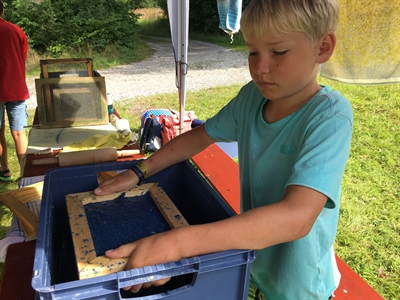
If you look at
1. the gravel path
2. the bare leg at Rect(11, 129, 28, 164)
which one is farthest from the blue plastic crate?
the gravel path

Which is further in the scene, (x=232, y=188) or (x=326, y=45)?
(x=232, y=188)

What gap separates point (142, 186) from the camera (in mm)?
1269

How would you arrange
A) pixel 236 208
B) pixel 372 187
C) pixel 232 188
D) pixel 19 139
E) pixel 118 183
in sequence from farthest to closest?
1. pixel 19 139
2. pixel 372 187
3. pixel 232 188
4. pixel 236 208
5. pixel 118 183

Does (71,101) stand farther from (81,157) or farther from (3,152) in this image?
(3,152)

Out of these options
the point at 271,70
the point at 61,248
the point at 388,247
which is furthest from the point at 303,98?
the point at 388,247

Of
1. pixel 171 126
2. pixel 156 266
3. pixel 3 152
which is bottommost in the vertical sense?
pixel 3 152

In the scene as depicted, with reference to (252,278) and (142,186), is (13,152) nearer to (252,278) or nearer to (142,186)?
(142,186)

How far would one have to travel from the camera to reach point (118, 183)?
47.9 inches

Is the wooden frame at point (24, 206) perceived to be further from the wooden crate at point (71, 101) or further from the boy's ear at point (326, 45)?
the boy's ear at point (326, 45)

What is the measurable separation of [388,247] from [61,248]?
259 cm

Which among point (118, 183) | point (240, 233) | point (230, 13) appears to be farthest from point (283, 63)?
point (230, 13)

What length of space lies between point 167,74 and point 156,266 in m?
9.04

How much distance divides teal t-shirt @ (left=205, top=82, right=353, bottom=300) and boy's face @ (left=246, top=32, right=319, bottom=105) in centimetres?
7

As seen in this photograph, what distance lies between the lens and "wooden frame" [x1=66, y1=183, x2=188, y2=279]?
0.82 m
